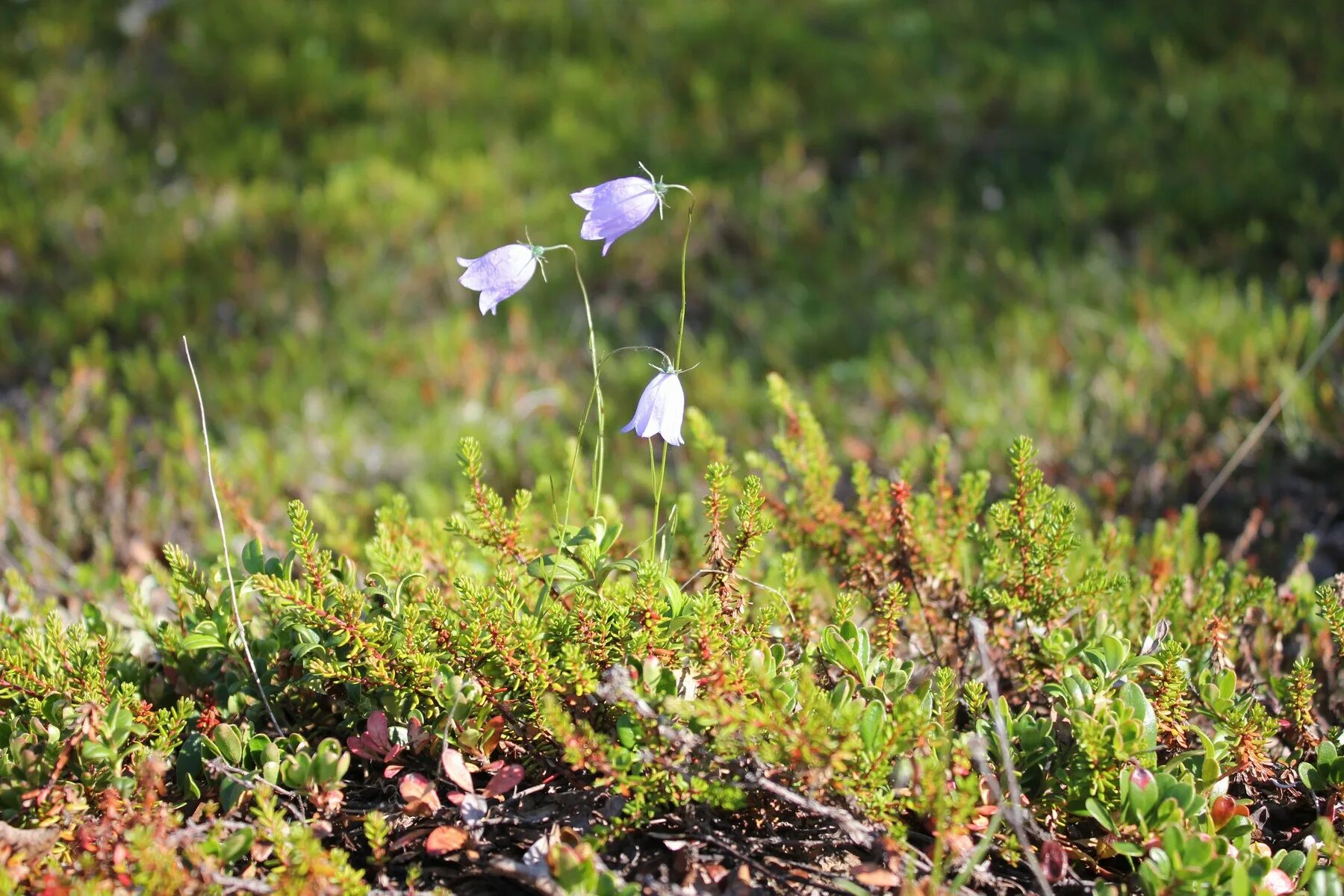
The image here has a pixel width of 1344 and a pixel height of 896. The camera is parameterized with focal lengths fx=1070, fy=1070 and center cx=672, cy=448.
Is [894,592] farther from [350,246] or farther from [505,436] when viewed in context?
[350,246]

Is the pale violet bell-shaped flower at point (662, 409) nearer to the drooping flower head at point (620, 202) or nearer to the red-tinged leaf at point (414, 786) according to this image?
the drooping flower head at point (620, 202)

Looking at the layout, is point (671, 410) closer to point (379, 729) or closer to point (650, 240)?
point (379, 729)

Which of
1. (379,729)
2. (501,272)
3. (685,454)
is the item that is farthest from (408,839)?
(685,454)

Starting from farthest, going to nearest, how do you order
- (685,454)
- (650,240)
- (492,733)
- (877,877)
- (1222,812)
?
1. (650,240)
2. (685,454)
3. (492,733)
4. (1222,812)
5. (877,877)

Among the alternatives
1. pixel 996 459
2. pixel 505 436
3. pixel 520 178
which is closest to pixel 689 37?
pixel 520 178

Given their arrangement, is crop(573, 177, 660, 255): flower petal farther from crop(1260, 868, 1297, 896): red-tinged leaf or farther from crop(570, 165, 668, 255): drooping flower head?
crop(1260, 868, 1297, 896): red-tinged leaf

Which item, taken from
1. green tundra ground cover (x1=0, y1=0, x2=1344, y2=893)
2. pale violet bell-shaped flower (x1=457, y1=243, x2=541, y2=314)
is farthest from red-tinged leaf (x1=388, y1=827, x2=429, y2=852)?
pale violet bell-shaped flower (x1=457, y1=243, x2=541, y2=314)

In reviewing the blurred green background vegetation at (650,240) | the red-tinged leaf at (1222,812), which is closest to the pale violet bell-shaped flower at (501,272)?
the blurred green background vegetation at (650,240)

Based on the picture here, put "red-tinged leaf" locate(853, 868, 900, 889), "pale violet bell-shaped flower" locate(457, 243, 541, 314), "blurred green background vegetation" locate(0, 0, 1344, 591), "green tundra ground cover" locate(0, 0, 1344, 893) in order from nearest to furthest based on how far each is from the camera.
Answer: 1. "red-tinged leaf" locate(853, 868, 900, 889)
2. "green tundra ground cover" locate(0, 0, 1344, 893)
3. "pale violet bell-shaped flower" locate(457, 243, 541, 314)
4. "blurred green background vegetation" locate(0, 0, 1344, 591)
